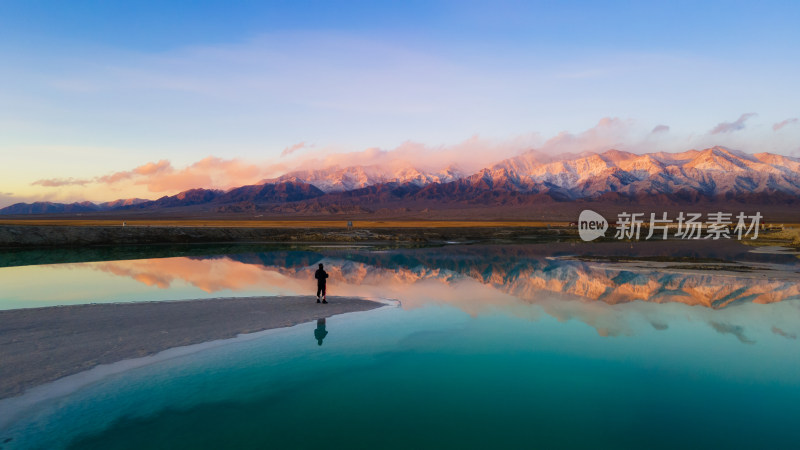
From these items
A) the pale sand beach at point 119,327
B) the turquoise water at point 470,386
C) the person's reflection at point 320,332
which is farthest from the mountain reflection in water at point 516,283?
the person's reflection at point 320,332

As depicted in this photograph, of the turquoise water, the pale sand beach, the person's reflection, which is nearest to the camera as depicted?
the turquoise water

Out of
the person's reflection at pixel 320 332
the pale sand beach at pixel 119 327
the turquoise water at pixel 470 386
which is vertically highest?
the pale sand beach at pixel 119 327

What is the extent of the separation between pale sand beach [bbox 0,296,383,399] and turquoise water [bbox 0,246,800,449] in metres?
1.13

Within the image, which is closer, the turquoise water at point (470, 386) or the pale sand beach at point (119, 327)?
the turquoise water at point (470, 386)

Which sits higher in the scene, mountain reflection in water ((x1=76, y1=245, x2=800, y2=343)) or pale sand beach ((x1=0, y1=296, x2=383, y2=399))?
pale sand beach ((x1=0, y1=296, x2=383, y2=399))

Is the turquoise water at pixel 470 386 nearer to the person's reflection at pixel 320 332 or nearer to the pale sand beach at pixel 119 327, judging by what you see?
the person's reflection at pixel 320 332

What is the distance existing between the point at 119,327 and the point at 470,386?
1116 centimetres

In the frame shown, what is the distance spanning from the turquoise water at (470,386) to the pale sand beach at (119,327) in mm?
1128

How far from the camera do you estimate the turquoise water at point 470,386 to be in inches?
357

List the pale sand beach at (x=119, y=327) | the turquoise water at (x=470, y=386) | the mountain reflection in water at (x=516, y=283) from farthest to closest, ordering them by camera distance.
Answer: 1. the mountain reflection in water at (x=516, y=283)
2. the pale sand beach at (x=119, y=327)
3. the turquoise water at (x=470, y=386)

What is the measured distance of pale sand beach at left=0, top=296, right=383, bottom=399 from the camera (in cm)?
1191

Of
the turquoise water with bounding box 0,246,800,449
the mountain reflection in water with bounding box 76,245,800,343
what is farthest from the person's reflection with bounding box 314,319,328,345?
the mountain reflection in water with bounding box 76,245,800,343

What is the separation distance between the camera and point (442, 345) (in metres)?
15.0

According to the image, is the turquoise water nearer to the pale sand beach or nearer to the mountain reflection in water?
the mountain reflection in water
